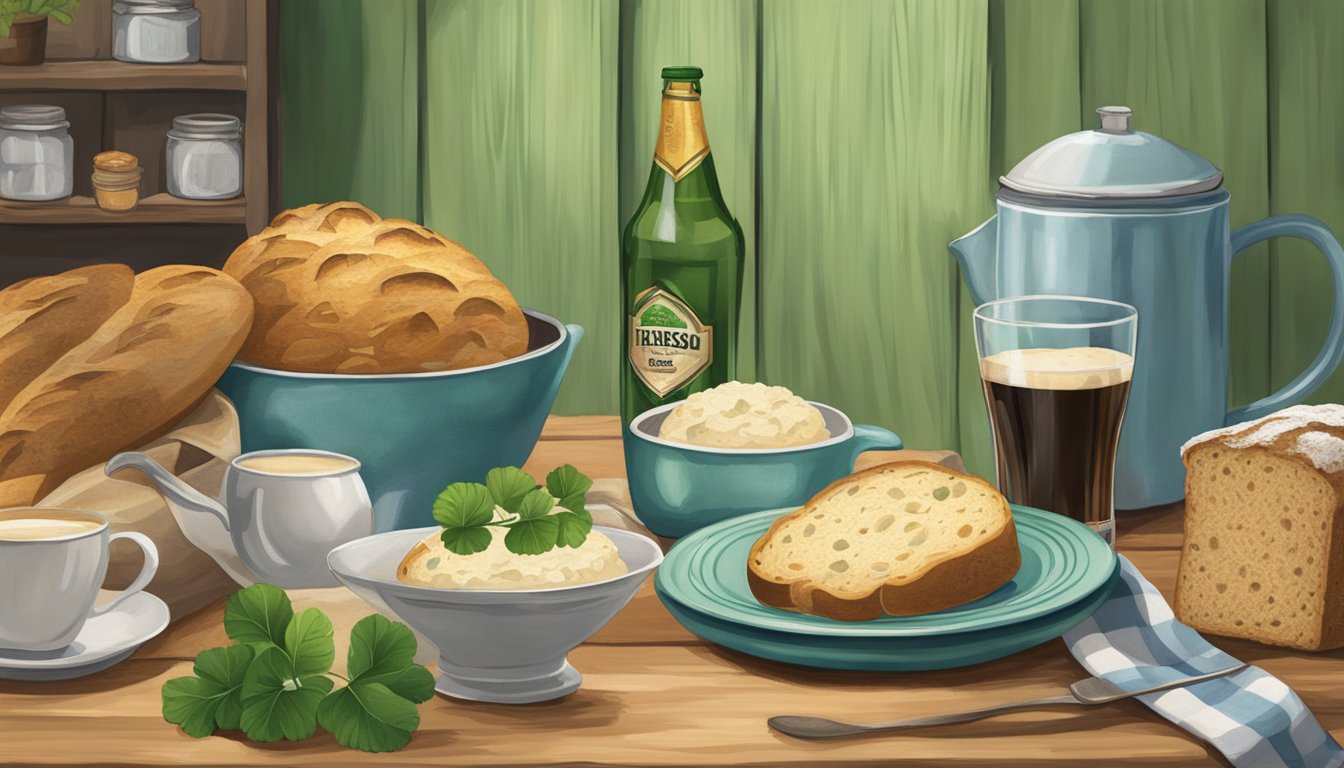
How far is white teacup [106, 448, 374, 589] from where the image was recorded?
958 mm

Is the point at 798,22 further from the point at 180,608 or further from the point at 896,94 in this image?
the point at 180,608

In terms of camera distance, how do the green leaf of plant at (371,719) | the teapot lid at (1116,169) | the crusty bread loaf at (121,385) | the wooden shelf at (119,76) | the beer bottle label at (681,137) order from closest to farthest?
A: 1. the green leaf of plant at (371,719)
2. the crusty bread loaf at (121,385)
3. the teapot lid at (1116,169)
4. the beer bottle label at (681,137)
5. the wooden shelf at (119,76)

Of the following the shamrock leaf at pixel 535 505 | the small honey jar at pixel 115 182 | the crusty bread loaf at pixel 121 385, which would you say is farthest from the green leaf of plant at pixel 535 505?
the small honey jar at pixel 115 182

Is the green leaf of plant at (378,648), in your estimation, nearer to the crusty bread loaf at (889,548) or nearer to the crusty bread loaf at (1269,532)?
the crusty bread loaf at (889,548)

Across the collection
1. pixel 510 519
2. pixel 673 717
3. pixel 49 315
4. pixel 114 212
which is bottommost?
pixel 673 717

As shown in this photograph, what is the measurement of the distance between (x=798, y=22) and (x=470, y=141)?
0.37m

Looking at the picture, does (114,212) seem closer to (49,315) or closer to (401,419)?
(49,315)

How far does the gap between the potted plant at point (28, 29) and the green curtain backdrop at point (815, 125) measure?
0.76 ft

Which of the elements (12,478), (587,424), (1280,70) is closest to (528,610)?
(12,478)

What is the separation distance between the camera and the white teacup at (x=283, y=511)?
96cm

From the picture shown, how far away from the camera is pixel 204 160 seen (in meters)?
1.70

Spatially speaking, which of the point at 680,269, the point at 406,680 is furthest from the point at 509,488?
the point at 680,269

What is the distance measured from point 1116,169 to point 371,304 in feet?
1.77

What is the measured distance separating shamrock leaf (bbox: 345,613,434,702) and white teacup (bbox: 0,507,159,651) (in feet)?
0.54
